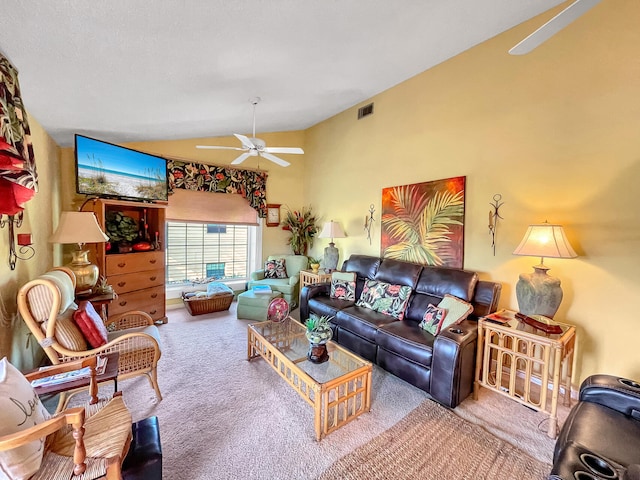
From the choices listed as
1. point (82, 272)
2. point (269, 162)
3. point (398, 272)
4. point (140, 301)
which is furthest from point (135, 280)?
point (398, 272)

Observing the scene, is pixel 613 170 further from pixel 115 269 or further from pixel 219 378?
pixel 115 269

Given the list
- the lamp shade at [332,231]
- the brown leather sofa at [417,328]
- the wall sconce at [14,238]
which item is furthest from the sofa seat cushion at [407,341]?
the wall sconce at [14,238]

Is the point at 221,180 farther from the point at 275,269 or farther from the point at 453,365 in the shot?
the point at 453,365

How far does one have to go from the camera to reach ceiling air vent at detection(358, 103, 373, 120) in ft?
13.2

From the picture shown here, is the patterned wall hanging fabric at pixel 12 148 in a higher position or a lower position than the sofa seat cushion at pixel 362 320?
higher

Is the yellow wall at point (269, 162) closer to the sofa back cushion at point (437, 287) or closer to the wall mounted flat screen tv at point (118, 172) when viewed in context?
the wall mounted flat screen tv at point (118, 172)

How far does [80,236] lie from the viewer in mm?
2422

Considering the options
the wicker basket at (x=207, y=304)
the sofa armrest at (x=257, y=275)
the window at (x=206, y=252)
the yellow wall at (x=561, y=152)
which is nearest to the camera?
the yellow wall at (x=561, y=152)

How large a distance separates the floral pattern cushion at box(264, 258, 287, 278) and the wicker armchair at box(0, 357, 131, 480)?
334 centimetres

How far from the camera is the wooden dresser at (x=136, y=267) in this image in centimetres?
323

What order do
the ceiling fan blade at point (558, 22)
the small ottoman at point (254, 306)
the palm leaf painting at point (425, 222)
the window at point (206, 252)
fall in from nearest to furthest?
1. the ceiling fan blade at point (558, 22)
2. the palm leaf painting at point (425, 222)
3. the small ottoman at point (254, 306)
4. the window at point (206, 252)

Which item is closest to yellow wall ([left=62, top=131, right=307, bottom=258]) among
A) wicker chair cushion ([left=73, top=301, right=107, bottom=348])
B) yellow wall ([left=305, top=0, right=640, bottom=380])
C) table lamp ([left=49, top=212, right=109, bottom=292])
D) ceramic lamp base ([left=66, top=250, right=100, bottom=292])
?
table lamp ([left=49, top=212, right=109, bottom=292])

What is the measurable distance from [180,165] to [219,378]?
3.24 m

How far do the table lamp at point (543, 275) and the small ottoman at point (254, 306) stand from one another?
2.97 metres
